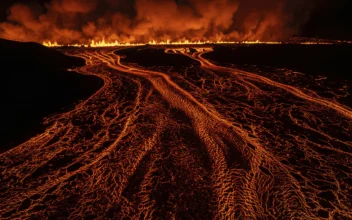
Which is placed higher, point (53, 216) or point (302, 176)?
point (302, 176)

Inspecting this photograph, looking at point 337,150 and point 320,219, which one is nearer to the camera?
point 320,219

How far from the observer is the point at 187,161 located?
479 centimetres

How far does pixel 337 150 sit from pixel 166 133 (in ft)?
12.2

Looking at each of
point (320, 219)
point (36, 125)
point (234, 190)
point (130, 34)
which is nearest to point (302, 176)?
point (320, 219)

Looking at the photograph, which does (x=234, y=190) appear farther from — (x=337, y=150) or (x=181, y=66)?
(x=181, y=66)

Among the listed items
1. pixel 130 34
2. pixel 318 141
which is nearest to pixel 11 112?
pixel 318 141

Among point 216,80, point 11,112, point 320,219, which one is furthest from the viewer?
point 216,80

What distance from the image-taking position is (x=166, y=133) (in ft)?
19.5

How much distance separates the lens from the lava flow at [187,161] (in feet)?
12.1

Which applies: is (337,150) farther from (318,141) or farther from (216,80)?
(216,80)

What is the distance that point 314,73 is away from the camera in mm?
11602

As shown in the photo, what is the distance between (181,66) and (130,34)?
58.3ft

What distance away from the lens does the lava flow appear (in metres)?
3.70

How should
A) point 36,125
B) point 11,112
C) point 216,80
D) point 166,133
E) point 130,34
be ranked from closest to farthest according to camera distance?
point 166,133
point 36,125
point 11,112
point 216,80
point 130,34
